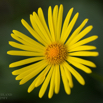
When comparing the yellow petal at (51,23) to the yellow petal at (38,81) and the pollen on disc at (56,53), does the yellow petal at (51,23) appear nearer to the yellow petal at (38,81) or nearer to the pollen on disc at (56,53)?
the pollen on disc at (56,53)

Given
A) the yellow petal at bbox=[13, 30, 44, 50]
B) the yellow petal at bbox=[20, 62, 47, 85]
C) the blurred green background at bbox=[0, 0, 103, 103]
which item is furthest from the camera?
the blurred green background at bbox=[0, 0, 103, 103]

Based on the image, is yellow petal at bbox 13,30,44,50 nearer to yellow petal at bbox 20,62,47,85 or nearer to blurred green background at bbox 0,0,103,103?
yellow petal at bbox 20,62,47,85

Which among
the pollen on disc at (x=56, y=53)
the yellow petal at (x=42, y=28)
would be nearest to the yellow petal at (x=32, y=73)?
A: the pollen on disc at (x=56, y=53)

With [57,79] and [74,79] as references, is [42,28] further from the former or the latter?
[74,79]

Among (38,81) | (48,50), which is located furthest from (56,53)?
(38,81)

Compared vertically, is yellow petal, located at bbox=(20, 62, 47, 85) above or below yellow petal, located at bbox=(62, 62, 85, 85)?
above

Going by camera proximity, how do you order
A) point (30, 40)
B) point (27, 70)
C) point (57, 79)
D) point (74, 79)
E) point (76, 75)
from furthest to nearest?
point (74, 79)
point (30, 40)
point (27, 70)
point (57, 79)
point (76, 75)

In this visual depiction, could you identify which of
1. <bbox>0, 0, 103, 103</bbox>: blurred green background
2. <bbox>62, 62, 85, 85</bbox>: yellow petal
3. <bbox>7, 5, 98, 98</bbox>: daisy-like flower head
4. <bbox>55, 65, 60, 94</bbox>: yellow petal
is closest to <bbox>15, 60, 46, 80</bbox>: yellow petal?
<bbox>7, 5, 98, 98</bbox>: daisy-like flower head
